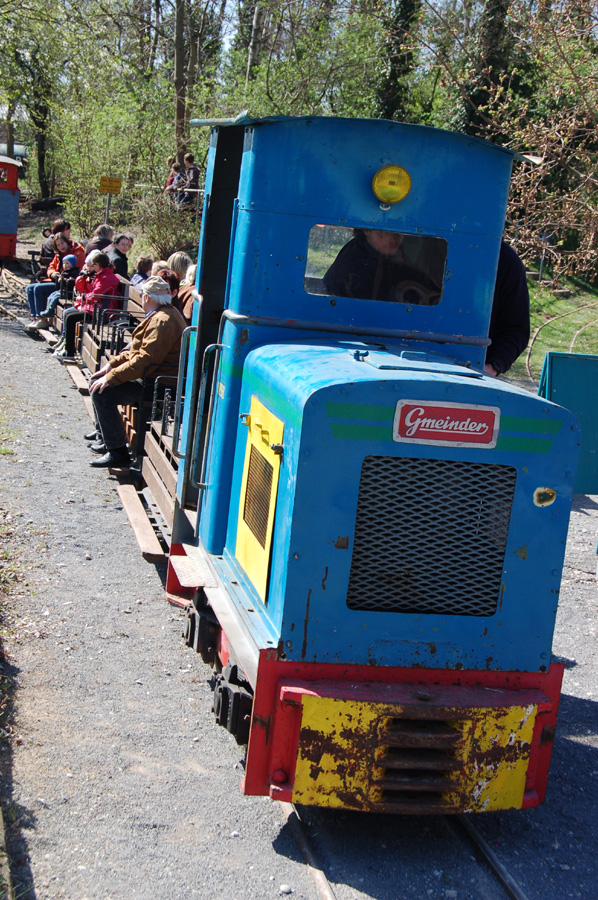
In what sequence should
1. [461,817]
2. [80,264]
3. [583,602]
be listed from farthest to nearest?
1. [80,264]
2. [583,602]
3. [461,817]

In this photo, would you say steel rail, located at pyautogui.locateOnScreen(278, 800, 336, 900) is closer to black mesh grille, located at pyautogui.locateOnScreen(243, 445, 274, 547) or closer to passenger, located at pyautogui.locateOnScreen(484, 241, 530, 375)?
black mesh grille, located at pyautogui.locateOnScreen(243, 445, 274, 547)

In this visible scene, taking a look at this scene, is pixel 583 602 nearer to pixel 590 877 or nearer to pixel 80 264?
pixel 590 877

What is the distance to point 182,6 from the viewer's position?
2248 cm

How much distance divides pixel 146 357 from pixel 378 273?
140 inches

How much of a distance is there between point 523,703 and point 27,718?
2.34 m

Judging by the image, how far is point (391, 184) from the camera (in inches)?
165

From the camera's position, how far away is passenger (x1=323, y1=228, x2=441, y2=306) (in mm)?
4277

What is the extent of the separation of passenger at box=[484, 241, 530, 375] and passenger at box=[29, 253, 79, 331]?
10.3 metres

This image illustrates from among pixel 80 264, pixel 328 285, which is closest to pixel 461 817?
pixel 328 285

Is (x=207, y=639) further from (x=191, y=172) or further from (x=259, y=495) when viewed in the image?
(x=191, y=172)

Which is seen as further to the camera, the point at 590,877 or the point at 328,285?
the point at 328,285

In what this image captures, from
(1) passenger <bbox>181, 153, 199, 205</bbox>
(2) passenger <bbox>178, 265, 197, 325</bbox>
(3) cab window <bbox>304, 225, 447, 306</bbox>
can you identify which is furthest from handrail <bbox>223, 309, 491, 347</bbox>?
(1) passenger <bbox>181, 153, 199, 205</bbox>

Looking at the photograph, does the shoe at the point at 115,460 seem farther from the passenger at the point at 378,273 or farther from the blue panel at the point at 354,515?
the blue panel at the point at 354,515

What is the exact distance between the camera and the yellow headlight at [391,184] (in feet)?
13.7
